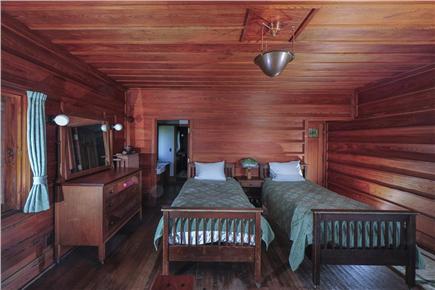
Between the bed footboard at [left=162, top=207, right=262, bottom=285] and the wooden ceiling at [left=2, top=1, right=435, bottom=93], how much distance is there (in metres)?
1.72

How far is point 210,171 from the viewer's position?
4301mm

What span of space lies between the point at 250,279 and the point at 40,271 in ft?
7.01

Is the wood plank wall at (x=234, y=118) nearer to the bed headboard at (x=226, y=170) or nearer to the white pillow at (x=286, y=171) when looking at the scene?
the bed headboard at (x=226, y=170)

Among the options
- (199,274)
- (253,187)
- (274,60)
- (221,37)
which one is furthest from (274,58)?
(253,187)

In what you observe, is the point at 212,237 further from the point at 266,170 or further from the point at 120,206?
the point at 266,170

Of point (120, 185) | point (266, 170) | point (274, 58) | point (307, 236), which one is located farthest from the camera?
point (266, 170)

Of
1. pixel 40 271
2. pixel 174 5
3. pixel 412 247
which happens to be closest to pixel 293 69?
pixel 174 5

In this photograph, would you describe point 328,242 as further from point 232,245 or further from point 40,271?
point 40,271

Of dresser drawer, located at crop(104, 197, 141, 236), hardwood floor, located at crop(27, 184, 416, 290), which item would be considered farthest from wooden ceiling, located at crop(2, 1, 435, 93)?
hardwood floor, located at crop(27, 184, 416, 290)

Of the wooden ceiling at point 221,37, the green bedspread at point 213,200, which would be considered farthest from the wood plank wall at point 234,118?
the wooden ceiling at point 221,37

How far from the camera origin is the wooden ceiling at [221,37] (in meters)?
1.79

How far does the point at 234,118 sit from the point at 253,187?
145 centimetres

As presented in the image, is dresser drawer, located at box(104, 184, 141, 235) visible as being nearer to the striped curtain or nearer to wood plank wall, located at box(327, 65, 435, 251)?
the striped curtain

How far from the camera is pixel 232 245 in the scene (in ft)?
7.54
